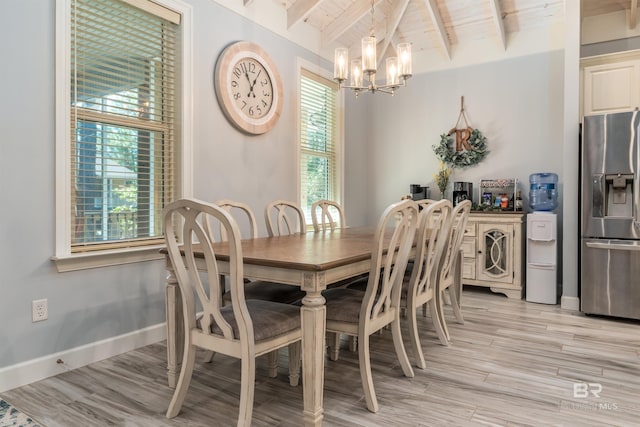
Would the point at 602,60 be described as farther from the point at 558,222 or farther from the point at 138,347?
the point at 138,347

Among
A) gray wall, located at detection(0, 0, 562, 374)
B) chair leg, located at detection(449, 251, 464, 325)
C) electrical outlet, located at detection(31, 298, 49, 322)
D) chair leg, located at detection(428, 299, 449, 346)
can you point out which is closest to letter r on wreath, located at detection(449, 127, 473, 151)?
gray wall, located at detection(0, 0, 562, 374)

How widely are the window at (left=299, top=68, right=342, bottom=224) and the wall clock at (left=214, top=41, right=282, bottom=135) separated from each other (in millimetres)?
531

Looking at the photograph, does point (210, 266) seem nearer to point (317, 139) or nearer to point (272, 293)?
point (272, 293)

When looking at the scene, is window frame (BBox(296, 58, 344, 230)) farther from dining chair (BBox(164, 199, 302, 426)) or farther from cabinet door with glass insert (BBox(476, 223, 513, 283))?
dining chair (BBox(164, 199, 302, 426))

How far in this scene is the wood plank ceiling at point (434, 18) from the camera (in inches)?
163

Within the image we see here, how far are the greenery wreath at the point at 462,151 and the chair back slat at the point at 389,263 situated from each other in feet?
9.49

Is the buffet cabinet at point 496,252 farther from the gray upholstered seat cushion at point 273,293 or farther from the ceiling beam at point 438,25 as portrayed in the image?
the gray upholstered seat cushion at point 273,293

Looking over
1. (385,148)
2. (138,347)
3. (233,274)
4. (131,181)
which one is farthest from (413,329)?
(385,148)

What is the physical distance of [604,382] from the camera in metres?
2.29

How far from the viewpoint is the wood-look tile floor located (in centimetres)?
191

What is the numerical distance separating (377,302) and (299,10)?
3189 mm

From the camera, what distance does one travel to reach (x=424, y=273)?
8.85 feet

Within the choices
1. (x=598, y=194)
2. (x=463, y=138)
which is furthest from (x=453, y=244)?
(x=463, y=138)

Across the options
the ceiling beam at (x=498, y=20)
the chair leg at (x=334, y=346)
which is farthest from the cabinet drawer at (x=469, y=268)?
the ceiling beam at (x=498, y=20)
